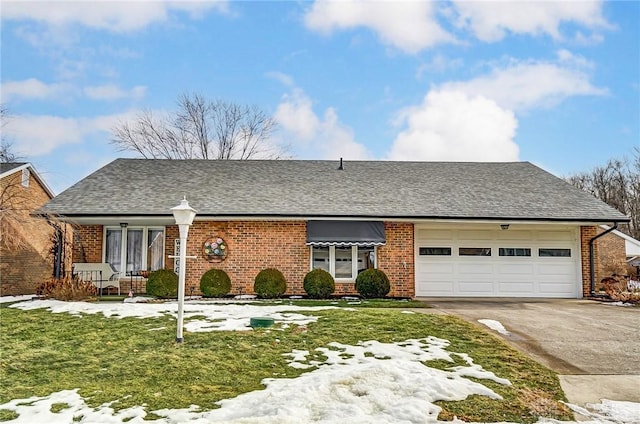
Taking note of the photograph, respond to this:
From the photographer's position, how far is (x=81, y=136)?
21484 mm

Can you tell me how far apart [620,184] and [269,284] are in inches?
1589

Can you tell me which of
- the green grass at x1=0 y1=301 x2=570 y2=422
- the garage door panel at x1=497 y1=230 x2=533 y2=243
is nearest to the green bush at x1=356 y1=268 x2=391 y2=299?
the green grass at x1=0 y1=301 x2=570 y2=422

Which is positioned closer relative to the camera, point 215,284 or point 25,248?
point 215,284

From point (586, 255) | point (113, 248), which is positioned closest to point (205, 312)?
point (113, 248)

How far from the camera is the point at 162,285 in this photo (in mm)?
14422

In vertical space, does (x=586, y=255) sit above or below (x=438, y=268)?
above

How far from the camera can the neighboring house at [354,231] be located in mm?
15398

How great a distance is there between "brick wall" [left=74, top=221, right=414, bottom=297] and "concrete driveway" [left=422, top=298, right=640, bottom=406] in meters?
2.21

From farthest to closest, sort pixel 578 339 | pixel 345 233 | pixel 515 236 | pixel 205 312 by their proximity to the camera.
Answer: pixel 515 236 < pixel 345 233 < pixel 205 312 < pixel 578 339

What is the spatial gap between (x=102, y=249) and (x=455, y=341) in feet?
43.9

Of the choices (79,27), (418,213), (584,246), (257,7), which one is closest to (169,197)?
(79,27)

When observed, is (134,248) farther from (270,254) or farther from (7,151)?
(7,151)

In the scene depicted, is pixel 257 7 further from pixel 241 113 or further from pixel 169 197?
pixel 241 113

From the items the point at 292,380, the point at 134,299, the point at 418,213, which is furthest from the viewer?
the point at 418,213
